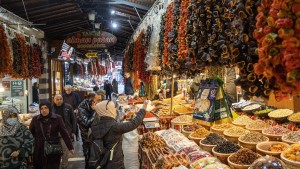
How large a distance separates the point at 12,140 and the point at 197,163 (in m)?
2.83

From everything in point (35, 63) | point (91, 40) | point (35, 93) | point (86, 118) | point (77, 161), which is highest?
point (91, 40)

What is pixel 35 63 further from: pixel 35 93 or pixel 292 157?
pixel 292 157

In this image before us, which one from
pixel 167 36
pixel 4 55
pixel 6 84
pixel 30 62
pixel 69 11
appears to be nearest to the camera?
pixel 167 36

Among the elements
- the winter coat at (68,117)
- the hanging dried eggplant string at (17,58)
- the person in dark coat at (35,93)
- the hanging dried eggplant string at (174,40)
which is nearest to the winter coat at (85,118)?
the winter coat at (68,117)

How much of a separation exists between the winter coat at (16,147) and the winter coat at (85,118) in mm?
1241

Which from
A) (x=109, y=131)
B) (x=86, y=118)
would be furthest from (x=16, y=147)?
(x=86, y=118)

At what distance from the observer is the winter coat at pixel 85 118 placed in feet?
18.8

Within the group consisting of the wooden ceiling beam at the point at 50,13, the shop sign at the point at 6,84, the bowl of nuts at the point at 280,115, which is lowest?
the bowl of nuts at the point at 280,115

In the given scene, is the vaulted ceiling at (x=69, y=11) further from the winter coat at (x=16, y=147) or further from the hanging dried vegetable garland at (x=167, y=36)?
the hanging dried vegetable garland at (x=167, y=36)

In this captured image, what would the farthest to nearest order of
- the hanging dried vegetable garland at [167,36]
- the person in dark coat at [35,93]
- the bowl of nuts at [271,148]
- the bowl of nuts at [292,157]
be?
1. the person in dark coat at [35,93]
2. the hanging dried vegetable garland at [167,36]
3. the bowl of nuts at [271,148]
4. the bowl of nuts at [292,157]

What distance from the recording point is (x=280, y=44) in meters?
1.31

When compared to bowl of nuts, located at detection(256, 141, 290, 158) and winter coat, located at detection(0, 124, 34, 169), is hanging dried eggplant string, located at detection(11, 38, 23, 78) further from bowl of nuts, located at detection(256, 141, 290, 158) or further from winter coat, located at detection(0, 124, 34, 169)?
bowl of nuts, located at detection(256, 141, 290, 158)

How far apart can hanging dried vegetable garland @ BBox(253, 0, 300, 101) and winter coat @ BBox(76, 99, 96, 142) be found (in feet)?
15.4

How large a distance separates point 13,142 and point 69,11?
23.0 feet
